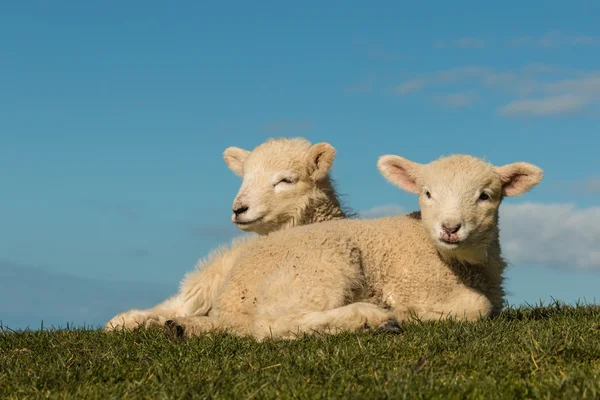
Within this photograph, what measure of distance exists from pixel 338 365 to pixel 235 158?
22.2 feet

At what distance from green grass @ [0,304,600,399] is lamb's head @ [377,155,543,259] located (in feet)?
3.18

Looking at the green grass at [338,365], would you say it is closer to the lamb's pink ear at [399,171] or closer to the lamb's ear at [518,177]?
the lamb's ear at [518,177]

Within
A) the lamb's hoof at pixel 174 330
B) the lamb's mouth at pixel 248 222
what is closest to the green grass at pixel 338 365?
the lamb's hoof at pixel 174 330

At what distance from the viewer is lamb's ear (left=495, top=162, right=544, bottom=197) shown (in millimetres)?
9578

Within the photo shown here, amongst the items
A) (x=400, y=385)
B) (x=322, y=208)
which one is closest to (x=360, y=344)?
(x=400, y=385)

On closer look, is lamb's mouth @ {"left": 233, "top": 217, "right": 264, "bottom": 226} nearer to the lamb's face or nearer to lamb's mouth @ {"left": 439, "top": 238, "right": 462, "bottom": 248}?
the lamb's face

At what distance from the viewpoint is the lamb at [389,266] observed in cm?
820

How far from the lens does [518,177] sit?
9.68 m

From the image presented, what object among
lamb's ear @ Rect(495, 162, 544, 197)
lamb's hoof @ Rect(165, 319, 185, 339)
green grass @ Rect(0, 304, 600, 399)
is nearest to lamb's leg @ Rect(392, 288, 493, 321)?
green grass @ Rect(0, 304, 600, 399)

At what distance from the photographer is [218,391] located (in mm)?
5695

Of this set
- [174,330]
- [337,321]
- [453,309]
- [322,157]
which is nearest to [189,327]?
[174,330]

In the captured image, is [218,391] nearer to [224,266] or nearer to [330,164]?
[224,266]

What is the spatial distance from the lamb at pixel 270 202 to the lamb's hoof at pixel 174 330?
1.89 meters

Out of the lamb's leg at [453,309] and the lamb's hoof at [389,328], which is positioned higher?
the lamb's leg at [453,309]
